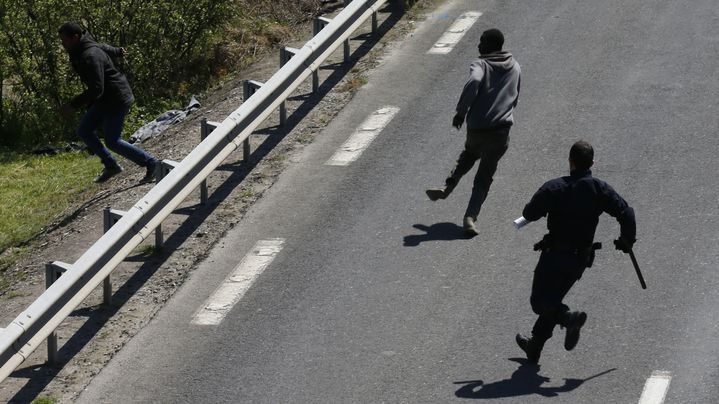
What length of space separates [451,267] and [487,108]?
1.46m

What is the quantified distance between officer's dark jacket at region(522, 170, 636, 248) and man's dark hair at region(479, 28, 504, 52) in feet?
8.12

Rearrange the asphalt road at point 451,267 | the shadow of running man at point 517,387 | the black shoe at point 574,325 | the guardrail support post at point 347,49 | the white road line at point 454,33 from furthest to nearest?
the white road line at point 454,33
the guardrail support post at point 347,49
the asphalt road at point 451,267
the black shoe at point 574,325
the shadow of running man at point 517,387

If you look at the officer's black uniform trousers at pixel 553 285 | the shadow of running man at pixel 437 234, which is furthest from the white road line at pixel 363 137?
the officer's black uniform trousers at pixel 553 285

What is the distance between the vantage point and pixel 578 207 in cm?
873

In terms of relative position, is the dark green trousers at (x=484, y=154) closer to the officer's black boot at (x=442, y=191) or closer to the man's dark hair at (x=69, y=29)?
the officer's black boot at (x=442, y=191)

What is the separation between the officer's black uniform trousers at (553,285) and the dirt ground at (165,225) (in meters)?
3.02

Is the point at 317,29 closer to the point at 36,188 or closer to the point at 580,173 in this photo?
the point at 36,188

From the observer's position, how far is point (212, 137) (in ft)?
38.2

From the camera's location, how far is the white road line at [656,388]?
843cm

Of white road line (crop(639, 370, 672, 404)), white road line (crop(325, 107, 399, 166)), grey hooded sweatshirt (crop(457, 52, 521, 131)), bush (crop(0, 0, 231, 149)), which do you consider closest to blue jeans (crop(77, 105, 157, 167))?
white road line (crop(325, 107, 399, 166))

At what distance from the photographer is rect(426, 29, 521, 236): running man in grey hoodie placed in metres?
10.9

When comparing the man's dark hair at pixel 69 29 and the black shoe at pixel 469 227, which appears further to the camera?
the man's dark hair at pixel 69 29

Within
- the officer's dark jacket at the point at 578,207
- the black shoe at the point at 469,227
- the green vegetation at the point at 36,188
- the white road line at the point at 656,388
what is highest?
the officer's dark jacket at the point at 578,207

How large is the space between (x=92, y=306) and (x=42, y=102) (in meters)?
7.75
